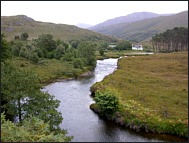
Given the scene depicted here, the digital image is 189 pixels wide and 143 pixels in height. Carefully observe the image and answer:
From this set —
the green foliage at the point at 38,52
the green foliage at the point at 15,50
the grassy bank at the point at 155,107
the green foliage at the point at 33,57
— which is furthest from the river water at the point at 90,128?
the green foliage at the point at 15,50

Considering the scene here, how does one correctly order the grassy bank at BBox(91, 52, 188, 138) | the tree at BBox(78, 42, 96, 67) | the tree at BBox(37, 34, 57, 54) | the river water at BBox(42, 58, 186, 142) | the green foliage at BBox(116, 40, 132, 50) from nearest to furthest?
the river water at BBox(42, 58, 186, 142)
the grassy bank at BBox(91, 52, 188, 138)
the tree at BBox(78, 42, 96, 67)
the tree at BBox(37, 34, 57, 54)
the green foliage at BBox(116, 40, 132, 50)

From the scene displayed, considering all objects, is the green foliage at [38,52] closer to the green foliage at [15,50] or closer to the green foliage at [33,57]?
the green foliage at [15,50]

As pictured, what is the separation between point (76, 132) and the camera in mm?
24000

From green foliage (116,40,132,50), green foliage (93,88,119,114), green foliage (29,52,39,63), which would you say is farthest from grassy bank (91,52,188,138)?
green foliage (116,40,132,50)

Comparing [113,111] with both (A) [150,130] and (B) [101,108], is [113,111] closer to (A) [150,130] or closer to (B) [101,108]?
(B) [101,108]

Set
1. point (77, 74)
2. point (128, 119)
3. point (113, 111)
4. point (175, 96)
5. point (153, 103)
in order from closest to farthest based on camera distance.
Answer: point (128, 119) → point (113, 111) → point (153, 103) → point (175, 96) → point (77, 74)

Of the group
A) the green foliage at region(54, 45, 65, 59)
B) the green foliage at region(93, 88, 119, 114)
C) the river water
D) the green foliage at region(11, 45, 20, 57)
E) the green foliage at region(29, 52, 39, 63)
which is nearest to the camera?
the river water

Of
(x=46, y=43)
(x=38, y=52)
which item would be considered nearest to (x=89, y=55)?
(x=38, y=52)

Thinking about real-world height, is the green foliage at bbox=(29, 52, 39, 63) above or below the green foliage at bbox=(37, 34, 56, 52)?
below

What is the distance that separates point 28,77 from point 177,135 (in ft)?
73.1

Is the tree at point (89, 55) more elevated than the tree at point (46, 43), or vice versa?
the tree at point (46, 43)

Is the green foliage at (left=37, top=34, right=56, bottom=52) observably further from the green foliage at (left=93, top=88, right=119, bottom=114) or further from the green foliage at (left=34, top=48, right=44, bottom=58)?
the green foliage at (left=93, top=88, right=119, bottom=114)

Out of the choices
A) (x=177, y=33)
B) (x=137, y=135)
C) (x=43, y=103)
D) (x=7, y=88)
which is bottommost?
(x=137, y=135)

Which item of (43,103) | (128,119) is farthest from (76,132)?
(128,119)
